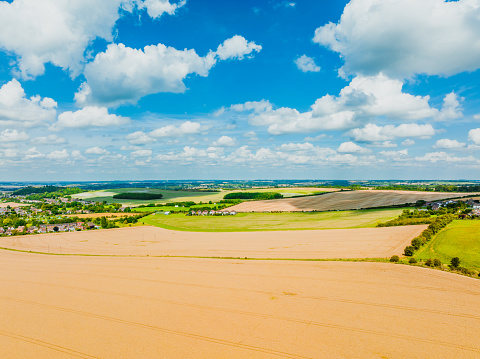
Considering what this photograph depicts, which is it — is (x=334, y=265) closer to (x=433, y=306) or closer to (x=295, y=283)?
(x=295, y=283)

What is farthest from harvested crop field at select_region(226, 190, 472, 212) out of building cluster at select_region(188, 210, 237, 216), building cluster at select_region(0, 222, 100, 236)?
building cluster at select_region(0, 222, 100, 236)

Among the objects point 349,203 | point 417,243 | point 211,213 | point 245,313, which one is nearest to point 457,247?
point 417,243

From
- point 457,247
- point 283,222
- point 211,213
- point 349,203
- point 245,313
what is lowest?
point 211,213

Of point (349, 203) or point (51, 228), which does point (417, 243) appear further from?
point (51, 228)

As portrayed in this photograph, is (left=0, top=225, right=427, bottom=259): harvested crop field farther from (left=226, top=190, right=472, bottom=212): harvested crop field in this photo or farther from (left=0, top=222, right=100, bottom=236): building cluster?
(left=226, top=190, right=472, bottom=212): harvested crop field

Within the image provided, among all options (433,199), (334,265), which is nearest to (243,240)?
(334,265)
